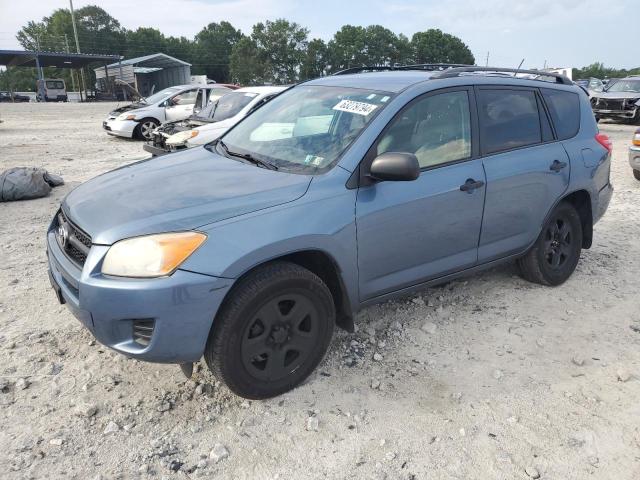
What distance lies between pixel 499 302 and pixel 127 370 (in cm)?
277

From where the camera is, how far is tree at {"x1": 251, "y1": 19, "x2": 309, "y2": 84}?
7912 cm

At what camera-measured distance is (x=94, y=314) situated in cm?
246

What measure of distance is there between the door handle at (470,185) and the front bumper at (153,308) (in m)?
1.73

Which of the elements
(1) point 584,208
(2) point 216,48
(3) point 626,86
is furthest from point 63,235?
(2) point 216,48

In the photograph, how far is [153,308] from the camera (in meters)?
2.37

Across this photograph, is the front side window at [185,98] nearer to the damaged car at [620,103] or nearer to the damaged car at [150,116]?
the damaged car at [150,116]

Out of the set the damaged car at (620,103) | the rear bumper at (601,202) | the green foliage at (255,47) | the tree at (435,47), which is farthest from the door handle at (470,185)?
the tree at (435,47)

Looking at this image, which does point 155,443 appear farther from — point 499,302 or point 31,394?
point 499,302

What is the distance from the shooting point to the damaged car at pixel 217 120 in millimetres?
8836

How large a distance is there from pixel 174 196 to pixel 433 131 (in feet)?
5.50

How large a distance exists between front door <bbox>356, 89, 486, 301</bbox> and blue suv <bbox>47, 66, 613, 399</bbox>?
0.01 m

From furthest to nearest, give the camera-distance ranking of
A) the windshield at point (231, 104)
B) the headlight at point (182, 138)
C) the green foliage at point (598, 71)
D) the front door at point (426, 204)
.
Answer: the green foliage at point (598, 71) → the windshield at point (231, 104) → the headlight at point (182, 138) → the front door at point (426, 204)

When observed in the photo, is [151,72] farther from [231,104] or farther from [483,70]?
[483,70]

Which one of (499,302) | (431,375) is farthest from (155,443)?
(499,302)
